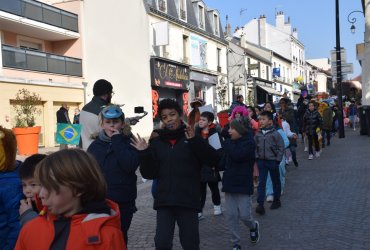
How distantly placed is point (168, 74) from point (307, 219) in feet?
75.6

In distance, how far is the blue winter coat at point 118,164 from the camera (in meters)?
3.43

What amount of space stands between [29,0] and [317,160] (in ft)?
46.0

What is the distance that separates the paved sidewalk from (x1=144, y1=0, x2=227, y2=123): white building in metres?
18.7

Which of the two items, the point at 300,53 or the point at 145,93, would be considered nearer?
the point at 145,93

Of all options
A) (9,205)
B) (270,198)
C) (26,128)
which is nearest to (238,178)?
(270,198)

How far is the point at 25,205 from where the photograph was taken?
9.13 feet

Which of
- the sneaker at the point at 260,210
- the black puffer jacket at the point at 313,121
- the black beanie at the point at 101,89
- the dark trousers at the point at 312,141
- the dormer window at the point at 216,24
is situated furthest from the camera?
the dormer window at the point at 216,24

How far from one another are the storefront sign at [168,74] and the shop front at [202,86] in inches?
62.4

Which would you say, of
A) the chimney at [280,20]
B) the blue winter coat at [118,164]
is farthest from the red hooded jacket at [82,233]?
the chimney at [280,20]

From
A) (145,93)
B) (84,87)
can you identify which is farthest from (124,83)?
(84,87)

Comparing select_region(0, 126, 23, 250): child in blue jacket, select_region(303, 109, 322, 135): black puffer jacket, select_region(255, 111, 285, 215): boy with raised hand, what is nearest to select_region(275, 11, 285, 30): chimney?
select_region(303, 109, 322, 135): black puffer jacket

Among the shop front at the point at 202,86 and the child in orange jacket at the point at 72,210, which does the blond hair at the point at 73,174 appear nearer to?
the child in orange jacket at the point at 72,210

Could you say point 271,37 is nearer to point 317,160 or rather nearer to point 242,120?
point 317,160

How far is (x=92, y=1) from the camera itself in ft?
75.8
